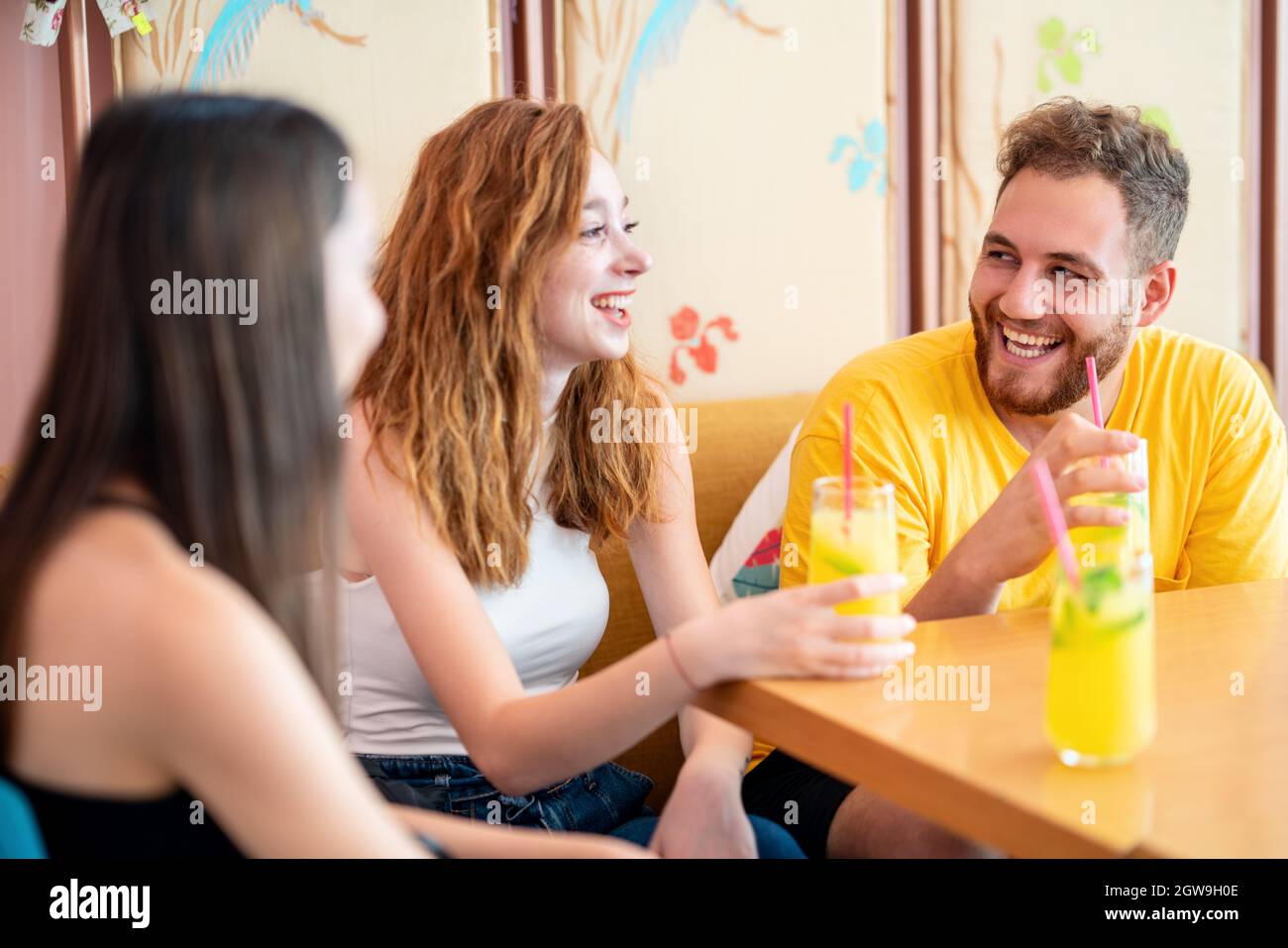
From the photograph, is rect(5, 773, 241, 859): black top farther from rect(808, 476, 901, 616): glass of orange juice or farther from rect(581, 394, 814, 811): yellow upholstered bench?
rect(581, 394, 814, 811): yellow upholstered bench

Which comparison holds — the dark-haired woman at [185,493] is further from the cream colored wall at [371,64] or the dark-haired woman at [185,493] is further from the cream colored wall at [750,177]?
the cream colored wall at [750,177]

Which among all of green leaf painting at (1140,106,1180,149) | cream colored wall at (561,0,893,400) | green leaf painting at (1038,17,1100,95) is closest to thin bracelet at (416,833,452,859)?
cream colored wall at (561,0,893,400)

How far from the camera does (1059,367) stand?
175 cm

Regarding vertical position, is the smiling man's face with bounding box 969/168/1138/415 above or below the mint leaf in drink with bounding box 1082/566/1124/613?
above

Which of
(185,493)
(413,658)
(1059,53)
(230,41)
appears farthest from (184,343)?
(1059,53)

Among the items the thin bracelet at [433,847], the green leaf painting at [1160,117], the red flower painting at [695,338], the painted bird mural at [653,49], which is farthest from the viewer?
the green leaf painting at [1160,117]

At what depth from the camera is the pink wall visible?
188 centimetres

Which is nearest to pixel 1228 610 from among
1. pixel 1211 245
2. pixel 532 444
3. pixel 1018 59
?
pixel 532 444

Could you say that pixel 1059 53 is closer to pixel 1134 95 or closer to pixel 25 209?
pixel 1134 95

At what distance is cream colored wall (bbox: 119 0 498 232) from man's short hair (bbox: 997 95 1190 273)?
3.08 feet

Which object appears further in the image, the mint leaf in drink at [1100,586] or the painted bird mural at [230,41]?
the painted bird mural at [230,41]

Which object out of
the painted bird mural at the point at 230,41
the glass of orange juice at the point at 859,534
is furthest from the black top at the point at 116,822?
the painted bird mural at the point at 230,41

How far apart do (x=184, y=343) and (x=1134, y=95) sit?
2.65 m

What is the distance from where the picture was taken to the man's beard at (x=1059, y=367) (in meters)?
1.73
